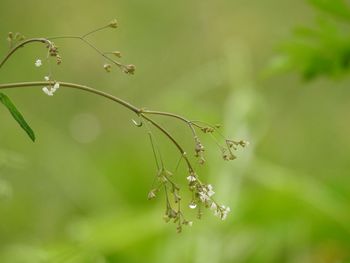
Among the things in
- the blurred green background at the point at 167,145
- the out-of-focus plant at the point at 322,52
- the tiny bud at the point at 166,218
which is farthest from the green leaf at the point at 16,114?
the out-of-focus plant at the point at 322,52

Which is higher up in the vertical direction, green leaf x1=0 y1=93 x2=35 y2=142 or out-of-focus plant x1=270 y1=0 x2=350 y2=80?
out-of-focus plant x1=270 y1=0 x2=350 y2=80

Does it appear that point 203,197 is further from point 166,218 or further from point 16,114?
point 16,114

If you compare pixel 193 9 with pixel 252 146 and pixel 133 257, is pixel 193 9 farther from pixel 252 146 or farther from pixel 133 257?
pixel 133 257

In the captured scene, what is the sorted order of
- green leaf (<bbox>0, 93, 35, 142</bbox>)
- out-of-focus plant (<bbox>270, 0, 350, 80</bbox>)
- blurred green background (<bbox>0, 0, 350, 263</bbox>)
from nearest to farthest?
green leaf (<bbox>0, 93, 35, 142</bbox>)
out-of-focus plant (<bbox>270, 0, 350, 80</bbox>)
blurred green background (<bbox>0, 0, 350, 263</bbox>)

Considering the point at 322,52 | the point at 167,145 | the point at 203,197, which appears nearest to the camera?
the point at 203,197

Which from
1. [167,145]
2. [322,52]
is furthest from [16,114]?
[167,145]

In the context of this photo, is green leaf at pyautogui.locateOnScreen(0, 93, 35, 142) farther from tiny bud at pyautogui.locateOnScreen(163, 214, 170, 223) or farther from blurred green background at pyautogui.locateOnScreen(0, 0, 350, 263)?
blurred green background at pyautogui.locateOnScreen(0, 0, 350, 263)

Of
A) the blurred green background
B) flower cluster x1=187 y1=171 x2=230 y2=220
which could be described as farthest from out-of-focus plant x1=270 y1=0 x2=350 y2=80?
flower cluster x1=187 y1=171 x2=230 y2=220

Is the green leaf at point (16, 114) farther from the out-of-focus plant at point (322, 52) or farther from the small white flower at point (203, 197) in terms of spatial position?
the out-of-focus plant at point (322, 52)

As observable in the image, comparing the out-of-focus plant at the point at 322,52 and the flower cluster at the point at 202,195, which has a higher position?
the out-of-focus plant at the point at 322,52
